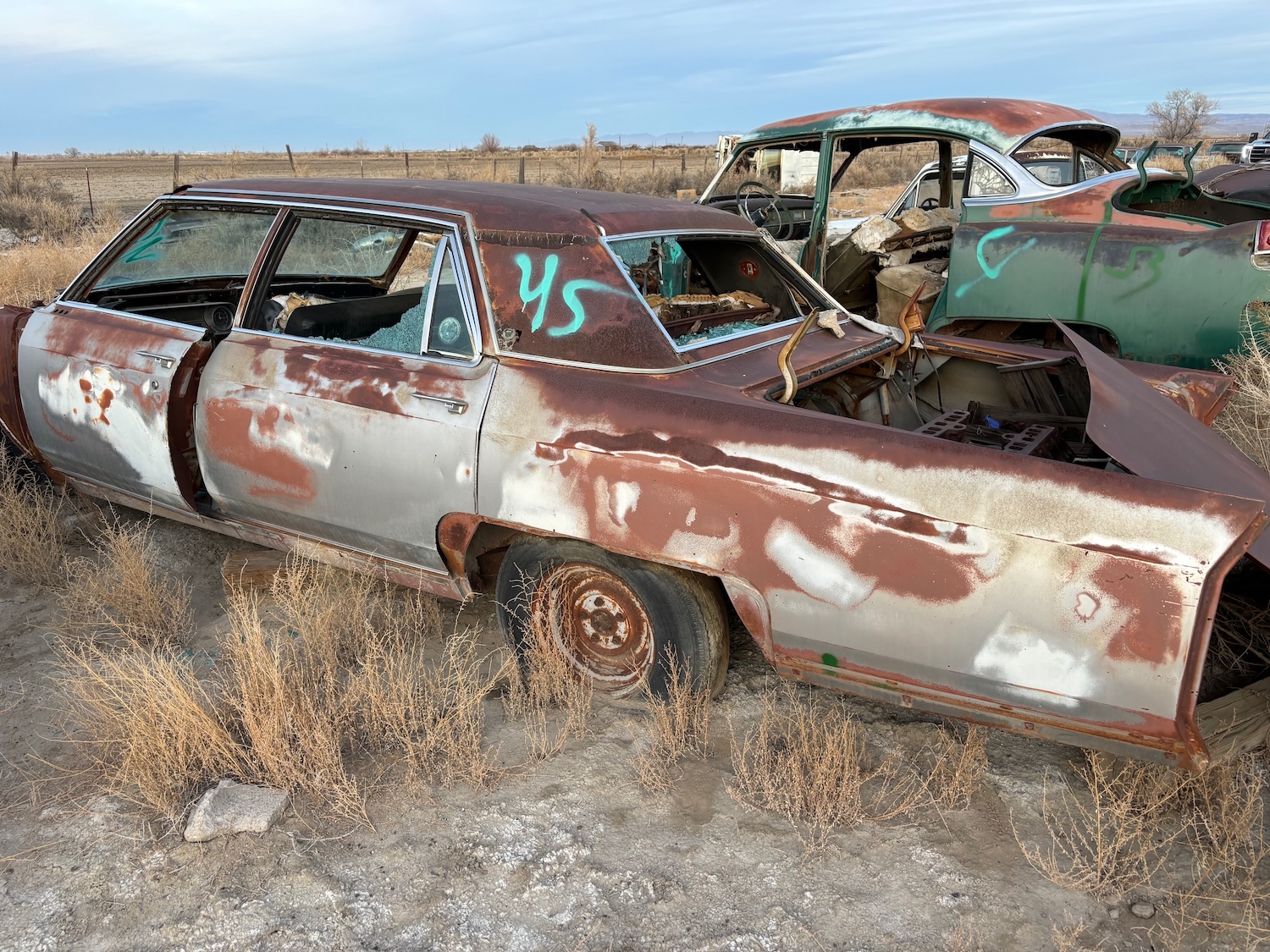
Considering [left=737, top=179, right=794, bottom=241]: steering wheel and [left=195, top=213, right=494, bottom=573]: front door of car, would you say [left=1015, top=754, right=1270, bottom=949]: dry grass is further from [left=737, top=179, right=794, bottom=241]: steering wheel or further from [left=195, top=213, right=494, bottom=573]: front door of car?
[left=737, top=179, right=794, bottom=241]: steering wheel

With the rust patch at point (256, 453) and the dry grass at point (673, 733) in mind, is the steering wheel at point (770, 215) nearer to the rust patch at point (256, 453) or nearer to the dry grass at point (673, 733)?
the rust patch at point (256, 453)

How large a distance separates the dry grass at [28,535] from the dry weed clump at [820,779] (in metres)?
3.15

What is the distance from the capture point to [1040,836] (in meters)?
2.60

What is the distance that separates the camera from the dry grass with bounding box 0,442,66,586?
4.08 meters

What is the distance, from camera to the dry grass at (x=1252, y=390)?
4.53m

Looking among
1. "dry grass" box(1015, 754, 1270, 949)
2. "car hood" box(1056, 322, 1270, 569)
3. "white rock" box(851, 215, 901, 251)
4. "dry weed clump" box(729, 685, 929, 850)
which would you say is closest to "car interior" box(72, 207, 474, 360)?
"dry weed clump" box(729, 685, 929, 850)

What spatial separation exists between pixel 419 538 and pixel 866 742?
158cm

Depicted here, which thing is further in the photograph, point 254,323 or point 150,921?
point 254,323

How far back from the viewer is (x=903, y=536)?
7.64ft

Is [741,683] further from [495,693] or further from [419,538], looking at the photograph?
[419,538]

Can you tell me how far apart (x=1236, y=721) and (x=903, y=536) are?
3.32ft

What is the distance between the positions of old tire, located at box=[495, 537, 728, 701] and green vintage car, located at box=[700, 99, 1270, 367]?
111 inches

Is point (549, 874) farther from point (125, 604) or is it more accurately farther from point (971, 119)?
point (971, 119)

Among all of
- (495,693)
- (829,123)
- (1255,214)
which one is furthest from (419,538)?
(1255,214)
